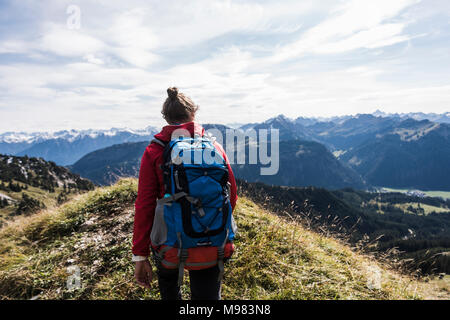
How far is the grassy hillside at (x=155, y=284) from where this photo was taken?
4.84 meters

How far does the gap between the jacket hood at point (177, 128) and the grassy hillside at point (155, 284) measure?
3.41 m

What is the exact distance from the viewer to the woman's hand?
10.3ft

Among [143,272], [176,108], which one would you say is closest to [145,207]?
[143,272]

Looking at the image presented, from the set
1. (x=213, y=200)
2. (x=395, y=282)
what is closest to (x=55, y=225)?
(x=213, y=200)

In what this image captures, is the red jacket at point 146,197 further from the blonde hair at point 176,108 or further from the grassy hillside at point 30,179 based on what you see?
the grassy hillside at point 30,179

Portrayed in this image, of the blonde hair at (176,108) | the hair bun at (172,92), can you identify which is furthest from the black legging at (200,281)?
the hair bun at (172,92)

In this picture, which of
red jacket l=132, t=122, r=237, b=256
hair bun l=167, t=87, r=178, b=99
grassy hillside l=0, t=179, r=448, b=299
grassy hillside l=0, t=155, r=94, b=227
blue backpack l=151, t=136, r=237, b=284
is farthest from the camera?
grassy hillside l=0, t=155, r=94, b=227

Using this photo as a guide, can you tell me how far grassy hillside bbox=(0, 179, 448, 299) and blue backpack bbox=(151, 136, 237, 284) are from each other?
244 centimetres

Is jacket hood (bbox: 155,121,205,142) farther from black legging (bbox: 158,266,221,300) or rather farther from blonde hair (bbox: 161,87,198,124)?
black legging (bbox: 158,266,221,300)

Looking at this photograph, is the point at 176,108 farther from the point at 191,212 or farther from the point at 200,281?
the point at 200,281

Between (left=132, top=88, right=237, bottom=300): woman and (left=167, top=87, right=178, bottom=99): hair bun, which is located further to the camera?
(left=167, top=87, right=178, bottom=99): hair bun

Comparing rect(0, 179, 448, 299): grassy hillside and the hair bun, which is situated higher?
the hair bun

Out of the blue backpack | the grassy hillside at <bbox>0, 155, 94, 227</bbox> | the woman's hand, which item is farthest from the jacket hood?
the grassy hillside at <bbox>0, 155, 94, 227</bbox>
